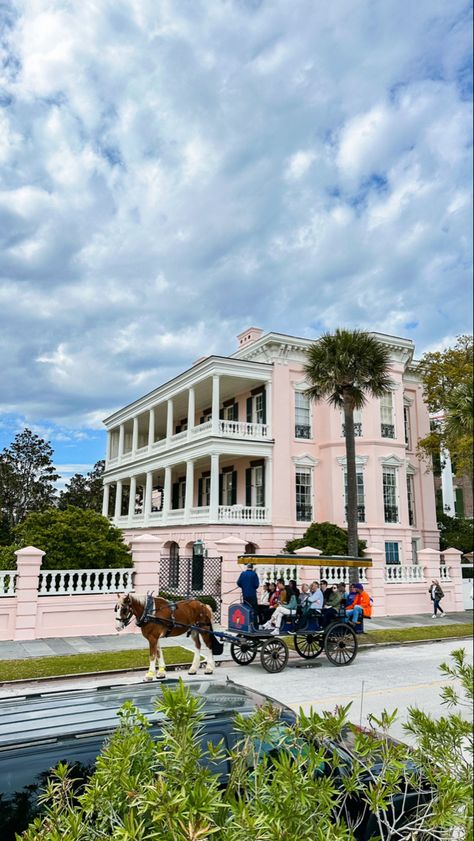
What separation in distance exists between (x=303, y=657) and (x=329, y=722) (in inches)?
459

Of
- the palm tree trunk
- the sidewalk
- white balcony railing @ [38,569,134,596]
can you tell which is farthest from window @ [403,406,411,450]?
white balcony railing @ [38,569,134,596]

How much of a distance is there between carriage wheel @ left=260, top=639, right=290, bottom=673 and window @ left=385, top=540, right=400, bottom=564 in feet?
58.2

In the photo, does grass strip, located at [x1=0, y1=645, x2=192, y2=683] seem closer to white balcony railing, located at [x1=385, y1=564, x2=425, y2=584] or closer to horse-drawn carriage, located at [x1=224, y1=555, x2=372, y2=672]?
horse-drawn carriage, located at [x1=224, y1=555, x2=372, y2=672]

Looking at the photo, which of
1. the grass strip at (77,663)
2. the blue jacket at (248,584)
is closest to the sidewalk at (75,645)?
the grass strip at (77,663)

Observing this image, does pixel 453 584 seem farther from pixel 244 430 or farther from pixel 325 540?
pixel 244 430

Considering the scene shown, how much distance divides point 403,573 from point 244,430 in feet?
34.4

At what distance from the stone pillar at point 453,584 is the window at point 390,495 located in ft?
15.9

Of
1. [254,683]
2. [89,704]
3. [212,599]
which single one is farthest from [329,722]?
[212,599]

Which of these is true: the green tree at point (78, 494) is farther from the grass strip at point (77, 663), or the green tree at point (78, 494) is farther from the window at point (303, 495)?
the window at point (303, 495)

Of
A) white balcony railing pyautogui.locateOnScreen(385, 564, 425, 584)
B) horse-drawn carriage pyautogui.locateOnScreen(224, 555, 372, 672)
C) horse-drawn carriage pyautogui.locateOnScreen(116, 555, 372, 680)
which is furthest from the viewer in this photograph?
white balcony railing pyautogui.locateOnScreen(385, 564, 425, 584)

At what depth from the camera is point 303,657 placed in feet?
44.2

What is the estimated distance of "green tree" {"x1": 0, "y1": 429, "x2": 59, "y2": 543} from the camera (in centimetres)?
1226

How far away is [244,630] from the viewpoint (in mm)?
12078

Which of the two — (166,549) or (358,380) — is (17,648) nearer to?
(358,380)
